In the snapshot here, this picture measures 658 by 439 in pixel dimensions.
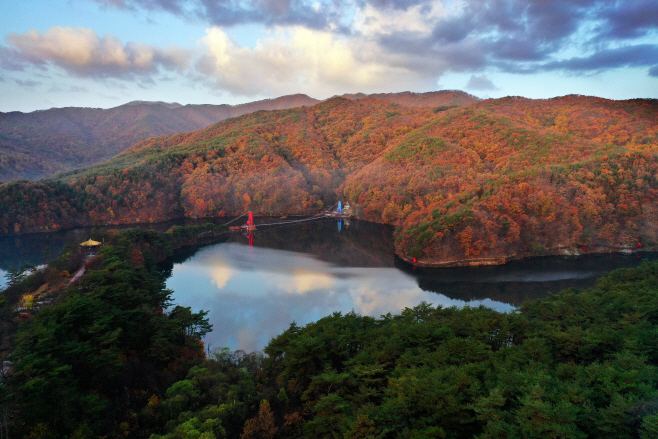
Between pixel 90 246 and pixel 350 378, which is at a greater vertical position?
pixel 90 246

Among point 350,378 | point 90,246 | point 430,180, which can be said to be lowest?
point 350,378

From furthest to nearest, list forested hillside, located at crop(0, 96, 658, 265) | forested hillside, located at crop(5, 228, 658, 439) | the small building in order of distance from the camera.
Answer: forested hillside, located at crop(0, 96, 658, 265), the small building, forested hillside, located at crop(5, 228, 658, 439)

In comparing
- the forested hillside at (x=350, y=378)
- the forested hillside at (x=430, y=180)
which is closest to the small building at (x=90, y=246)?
the forested hillside at (x=350, y=378)

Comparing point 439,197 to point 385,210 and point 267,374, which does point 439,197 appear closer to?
point 385,210

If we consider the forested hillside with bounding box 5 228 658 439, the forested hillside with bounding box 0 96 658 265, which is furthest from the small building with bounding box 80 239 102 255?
the forested hillside with bounding box 0 96 658 265

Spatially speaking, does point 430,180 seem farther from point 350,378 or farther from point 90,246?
point 350,378

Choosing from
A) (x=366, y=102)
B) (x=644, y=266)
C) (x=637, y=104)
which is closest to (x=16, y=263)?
(x=644, y=266)

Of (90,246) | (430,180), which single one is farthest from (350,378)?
(430,180)

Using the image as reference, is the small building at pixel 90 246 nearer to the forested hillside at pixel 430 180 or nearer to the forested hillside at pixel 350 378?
the forested hillside at pixel 350 378

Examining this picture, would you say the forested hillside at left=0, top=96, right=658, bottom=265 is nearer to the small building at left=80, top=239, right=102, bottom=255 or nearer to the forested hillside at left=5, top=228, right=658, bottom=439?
the forested hillside at left=5, top=228, right=658, bottom=439
